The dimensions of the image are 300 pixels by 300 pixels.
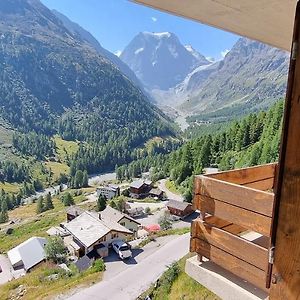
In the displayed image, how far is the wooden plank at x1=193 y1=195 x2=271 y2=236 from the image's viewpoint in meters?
2.85

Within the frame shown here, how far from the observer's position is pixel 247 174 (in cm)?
416

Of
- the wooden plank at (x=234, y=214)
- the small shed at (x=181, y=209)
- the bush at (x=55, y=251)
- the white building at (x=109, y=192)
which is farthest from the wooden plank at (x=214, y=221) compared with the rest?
the white building at (x=109, y=192)

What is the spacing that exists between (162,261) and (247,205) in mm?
25293

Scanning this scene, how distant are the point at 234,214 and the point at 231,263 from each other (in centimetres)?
50

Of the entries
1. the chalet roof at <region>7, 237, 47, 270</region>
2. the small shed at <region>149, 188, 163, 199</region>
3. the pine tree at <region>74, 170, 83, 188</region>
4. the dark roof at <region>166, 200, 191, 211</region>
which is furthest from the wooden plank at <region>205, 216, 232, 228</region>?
the pine tree at <region>74, 170, 83, 188</region>

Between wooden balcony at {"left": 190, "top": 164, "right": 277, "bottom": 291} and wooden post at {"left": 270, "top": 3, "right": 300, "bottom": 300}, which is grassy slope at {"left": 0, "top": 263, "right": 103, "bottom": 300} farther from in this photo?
wooden post at {"left": 270, "top": 3, "right": 300, "bottom": 300}

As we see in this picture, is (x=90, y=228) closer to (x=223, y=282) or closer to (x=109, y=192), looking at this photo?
(x=223, y=282)

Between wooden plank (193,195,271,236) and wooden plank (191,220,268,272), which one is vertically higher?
wooden plank (193,195,271,236)

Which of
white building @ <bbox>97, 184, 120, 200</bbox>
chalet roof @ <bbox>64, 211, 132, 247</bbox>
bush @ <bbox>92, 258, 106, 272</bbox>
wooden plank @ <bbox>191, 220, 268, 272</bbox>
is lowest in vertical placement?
white building @ <bbox>97, 184, 120, 200</bbox>

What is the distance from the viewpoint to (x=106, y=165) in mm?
150625

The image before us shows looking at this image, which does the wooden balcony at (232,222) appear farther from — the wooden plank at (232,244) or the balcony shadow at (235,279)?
the balcony shadow at (235,279)

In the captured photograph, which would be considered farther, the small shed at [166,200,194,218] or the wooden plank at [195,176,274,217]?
the small shed at [166,200,194,218]

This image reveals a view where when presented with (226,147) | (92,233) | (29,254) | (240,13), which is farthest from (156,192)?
(240,13)

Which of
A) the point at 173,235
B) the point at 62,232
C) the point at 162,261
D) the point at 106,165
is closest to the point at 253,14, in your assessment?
the point at 162,261
